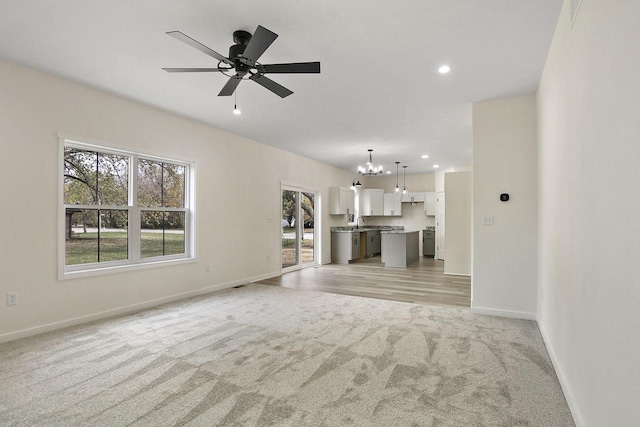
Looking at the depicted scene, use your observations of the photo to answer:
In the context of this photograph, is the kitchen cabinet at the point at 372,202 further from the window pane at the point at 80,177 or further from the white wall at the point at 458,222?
the window pane at the point at 80,177

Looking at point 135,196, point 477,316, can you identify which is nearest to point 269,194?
point 135,196

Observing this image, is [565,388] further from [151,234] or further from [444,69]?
[151,234]

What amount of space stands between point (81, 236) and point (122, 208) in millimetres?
575

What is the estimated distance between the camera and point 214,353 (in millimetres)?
2992

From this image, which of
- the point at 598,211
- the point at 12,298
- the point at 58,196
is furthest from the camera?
the point at 58,196

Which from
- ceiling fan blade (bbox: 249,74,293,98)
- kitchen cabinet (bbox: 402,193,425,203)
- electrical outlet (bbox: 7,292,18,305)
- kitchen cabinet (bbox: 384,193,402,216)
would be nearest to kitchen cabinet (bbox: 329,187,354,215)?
kitchen cabinet (bbox: 384,193,402,216)

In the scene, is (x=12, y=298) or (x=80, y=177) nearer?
(x=12, y=298)

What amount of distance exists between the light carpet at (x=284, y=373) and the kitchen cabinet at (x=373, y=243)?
6452mm

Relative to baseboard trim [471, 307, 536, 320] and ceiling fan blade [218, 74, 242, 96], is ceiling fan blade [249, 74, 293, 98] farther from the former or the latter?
baseboard trim [471, 307, 536, 320]

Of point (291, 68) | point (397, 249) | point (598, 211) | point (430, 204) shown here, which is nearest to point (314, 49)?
point (291, 68)

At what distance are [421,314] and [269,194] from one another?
13.0ft

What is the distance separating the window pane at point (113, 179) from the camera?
168 inches

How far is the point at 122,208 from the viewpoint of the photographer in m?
4.43

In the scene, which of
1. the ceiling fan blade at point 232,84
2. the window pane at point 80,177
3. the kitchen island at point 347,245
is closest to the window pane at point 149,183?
the window pane at point 80,177
